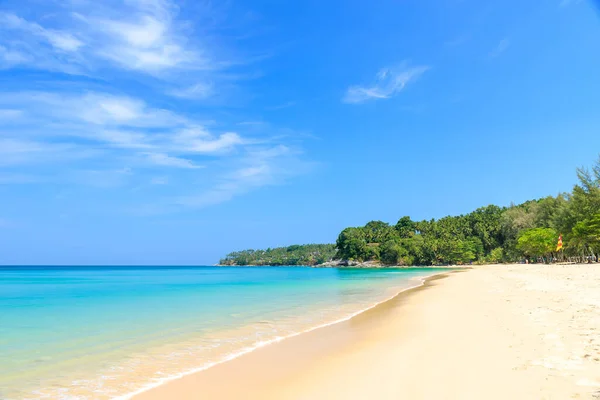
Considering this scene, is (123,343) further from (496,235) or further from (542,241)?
(496,235)

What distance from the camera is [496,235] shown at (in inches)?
4055

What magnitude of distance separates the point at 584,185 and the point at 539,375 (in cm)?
6061

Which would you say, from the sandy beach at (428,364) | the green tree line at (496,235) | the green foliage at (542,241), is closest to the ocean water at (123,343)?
the sandy beach at (428,364)

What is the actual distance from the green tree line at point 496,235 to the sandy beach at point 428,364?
45054 millimetres

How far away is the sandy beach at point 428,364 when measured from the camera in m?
4.86

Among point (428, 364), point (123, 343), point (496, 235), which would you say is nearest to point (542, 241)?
point (496, 235)

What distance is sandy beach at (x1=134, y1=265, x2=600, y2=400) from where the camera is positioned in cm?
486

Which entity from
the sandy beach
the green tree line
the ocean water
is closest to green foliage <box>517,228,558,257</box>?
the green tree line

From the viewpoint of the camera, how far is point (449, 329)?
30.9 feet

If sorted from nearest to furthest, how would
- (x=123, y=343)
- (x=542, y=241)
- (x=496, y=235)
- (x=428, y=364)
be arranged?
1. (x=428, y=364)
2. (x=123, y=343)
3. (x=542, y=241)
4. (x=496, y=235)

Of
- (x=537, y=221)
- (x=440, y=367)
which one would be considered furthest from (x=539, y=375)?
(x=537, y=221)

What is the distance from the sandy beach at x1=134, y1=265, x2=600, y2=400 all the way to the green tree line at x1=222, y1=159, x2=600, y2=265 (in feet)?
148

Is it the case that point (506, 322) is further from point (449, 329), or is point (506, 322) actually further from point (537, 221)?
point (537, 221)

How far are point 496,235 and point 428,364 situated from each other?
111m
